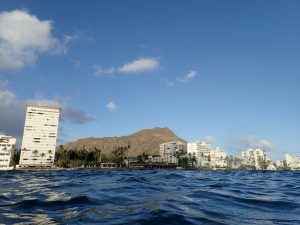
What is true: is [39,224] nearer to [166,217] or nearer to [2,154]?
[166,217]

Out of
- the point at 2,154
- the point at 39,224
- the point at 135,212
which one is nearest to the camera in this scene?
the point at 39,224

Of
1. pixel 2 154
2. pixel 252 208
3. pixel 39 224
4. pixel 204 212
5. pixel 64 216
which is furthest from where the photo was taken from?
pixel 2 154

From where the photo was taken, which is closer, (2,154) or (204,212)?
(204,212)

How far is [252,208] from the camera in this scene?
40.0ft

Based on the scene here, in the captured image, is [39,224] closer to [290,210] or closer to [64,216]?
[64,216]

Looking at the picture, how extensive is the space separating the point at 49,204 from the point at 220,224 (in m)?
6.89

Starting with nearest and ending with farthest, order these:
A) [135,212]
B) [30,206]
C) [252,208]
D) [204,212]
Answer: [135,212] → [204,212] → [30,206] → [252,208]

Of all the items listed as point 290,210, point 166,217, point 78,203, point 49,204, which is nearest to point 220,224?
point 166,217

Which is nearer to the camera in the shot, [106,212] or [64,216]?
[64,216]

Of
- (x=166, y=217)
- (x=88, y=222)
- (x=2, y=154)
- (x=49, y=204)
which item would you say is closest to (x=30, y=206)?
(x=49, y=204)

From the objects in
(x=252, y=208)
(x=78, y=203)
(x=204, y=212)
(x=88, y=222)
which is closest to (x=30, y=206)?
(x=78, y=203)

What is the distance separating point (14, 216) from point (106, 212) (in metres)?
2.95

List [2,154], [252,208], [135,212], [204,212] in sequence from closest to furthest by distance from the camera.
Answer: [135,212], [204,212], [252,208], [2,154]

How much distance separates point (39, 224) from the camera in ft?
27.1
